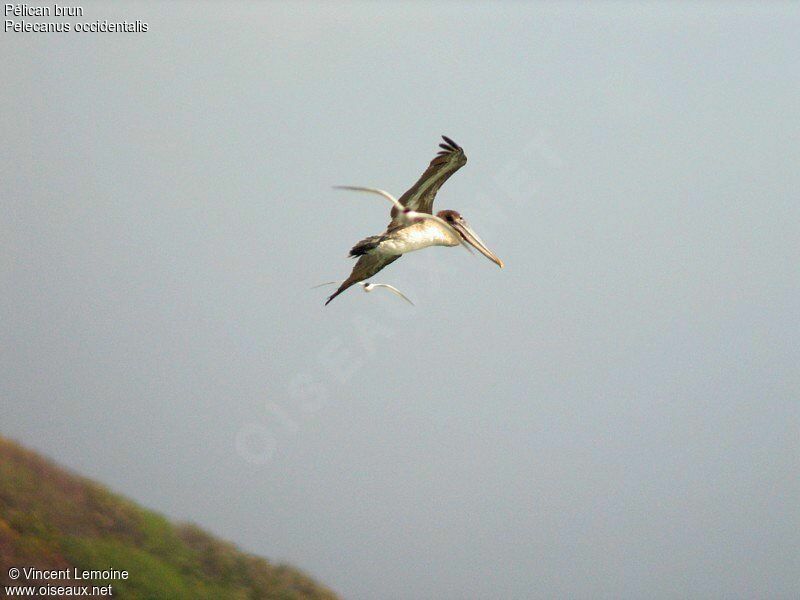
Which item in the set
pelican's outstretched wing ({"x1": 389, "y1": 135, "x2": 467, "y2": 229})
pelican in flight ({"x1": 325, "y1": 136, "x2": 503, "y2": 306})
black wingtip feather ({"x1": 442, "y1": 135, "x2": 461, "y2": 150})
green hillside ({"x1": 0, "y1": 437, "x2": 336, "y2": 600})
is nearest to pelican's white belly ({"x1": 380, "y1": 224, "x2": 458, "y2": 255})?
pelican in flight ({"x1": 325, "y1": 136, "x2": 503, "y2": 306})

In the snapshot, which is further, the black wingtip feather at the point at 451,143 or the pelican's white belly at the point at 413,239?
the black wingtip feather at the point at 451,143

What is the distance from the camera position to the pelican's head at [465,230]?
1527 centimetres

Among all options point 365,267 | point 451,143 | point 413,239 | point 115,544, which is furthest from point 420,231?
point 115,544

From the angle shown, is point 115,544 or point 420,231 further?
point 115,544

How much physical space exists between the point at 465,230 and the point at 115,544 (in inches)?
586

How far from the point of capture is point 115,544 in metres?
23.7

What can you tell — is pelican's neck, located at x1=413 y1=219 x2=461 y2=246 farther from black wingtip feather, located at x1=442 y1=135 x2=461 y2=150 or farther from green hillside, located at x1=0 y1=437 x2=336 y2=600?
green hillside, located at x1=0 y1=437 x2=336 y2=600

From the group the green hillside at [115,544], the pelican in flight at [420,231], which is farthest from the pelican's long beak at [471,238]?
the green hillside at [115,544]

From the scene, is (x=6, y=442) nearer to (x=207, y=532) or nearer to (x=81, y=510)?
(x=81, y=510)

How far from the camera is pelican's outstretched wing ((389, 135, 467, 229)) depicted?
15.2 metres

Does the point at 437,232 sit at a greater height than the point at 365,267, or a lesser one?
greater

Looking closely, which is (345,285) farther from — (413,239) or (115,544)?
(115,544)

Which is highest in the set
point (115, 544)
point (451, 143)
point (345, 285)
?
point (451, 143)

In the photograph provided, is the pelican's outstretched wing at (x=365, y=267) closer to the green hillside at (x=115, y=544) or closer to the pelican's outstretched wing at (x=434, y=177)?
the pelican's outstretched wing at (x=434, y=177)
